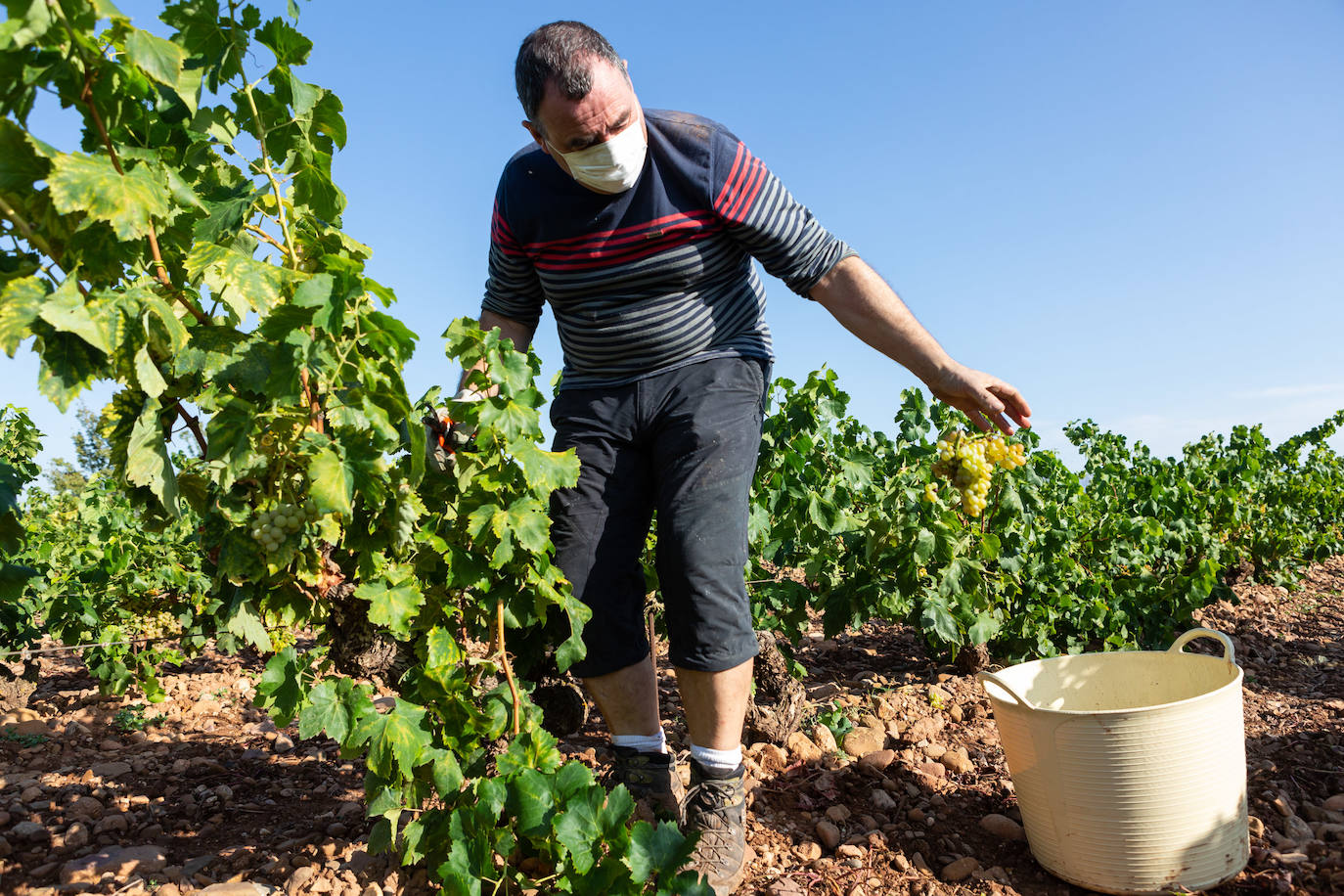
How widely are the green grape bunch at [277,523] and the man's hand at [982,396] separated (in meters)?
1.62

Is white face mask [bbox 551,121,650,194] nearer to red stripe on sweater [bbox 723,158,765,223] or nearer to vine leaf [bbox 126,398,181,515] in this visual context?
red stripe on sweater [bbox 723,158,765,223]

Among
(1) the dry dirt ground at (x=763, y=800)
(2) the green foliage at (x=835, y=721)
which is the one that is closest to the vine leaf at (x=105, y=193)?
(1) the dry dirt ground at (x=763, y=800)

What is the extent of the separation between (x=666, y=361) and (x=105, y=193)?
131 cm

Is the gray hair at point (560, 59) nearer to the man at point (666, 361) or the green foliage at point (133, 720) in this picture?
the man at point (666, 361)

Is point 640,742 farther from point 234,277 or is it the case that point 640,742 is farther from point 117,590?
point 117,590

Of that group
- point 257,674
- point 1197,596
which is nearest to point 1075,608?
point 1197,596

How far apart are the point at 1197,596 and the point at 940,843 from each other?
3.20m

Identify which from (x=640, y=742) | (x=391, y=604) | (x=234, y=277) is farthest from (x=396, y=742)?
(x=234, y=277)

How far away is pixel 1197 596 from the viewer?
4.86m

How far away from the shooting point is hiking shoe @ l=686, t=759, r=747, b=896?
2.15 m

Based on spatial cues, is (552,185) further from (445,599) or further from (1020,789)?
(1020,789)

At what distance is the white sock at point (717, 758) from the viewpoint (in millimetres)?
2229

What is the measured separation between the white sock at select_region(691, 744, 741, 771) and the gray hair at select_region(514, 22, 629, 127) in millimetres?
1639

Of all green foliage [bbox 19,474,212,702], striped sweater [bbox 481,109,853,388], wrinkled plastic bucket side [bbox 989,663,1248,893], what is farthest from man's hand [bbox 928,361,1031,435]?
green foliage [bbox 19,474,212,702]
